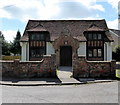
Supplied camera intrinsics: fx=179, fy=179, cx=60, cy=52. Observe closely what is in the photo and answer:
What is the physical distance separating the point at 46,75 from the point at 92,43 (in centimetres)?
1312

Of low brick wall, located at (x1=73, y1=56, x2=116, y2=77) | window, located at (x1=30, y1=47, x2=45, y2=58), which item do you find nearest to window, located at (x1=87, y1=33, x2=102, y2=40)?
window, located at (x1=30, y1=47, x2=45, y2=58)

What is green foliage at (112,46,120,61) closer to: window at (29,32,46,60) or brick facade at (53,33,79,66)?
brick facade at (53,33,79,66)

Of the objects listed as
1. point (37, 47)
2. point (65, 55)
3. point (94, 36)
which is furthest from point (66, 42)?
point (94, 36)

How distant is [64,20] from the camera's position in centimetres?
2850

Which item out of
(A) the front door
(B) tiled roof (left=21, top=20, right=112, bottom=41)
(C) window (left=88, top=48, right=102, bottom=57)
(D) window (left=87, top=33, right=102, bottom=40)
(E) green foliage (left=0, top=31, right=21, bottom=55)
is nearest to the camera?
(A) the front door

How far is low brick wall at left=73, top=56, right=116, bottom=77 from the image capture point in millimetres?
13859

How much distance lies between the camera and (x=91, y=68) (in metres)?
13.9

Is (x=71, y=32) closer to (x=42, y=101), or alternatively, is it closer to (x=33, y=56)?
(x=33, y=56)

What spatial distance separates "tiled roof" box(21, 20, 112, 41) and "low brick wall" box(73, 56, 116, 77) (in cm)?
1127

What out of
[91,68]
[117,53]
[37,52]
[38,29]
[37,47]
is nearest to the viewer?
[91,68]

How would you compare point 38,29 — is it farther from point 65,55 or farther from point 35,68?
point 35,68

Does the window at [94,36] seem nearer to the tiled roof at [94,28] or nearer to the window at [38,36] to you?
the tiled roof at [94,28]

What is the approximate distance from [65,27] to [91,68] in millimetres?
14220

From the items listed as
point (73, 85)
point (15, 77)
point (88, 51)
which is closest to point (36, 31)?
point (88, 51)
